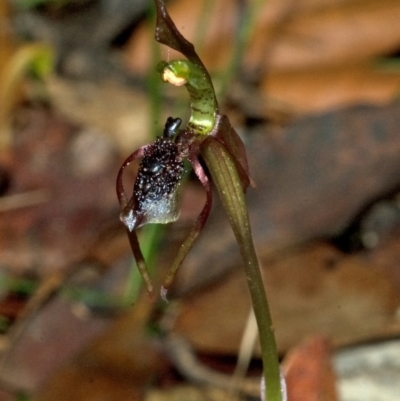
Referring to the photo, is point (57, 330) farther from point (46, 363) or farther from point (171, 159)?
point (171, 159)

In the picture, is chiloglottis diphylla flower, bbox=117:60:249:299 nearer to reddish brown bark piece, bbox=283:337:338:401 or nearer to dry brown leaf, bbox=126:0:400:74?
reddish brown bark piece, bbox=283:337:338:401

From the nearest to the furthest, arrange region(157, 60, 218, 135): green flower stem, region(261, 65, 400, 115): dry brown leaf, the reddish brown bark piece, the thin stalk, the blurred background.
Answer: region(157, 60, 218, 135): green flower stem
the reddish brown bark piece
the blurred background
the thin stalk
region(261, 65, 400, 115): dry brown leaf

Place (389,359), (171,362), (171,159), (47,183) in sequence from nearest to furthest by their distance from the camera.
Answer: (171,159) < (389,359) < (171,362) < (47,183)

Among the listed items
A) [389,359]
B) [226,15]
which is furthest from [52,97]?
[389,359]

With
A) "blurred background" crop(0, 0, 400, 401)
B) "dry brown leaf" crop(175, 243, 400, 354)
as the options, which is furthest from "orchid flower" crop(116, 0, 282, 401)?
"dry brown leaf" crop(175, 243, 400, 354)

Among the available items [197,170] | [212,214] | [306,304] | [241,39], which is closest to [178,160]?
[197,170]

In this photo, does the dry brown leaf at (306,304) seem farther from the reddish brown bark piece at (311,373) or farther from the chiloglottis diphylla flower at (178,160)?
the chiloglottis diphylla flower at (178,160)

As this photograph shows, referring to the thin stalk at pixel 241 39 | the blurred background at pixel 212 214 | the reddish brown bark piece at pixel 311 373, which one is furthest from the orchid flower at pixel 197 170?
the thin stalk at pixel 241 39

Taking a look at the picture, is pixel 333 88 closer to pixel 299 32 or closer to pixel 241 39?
pixel 299 32
